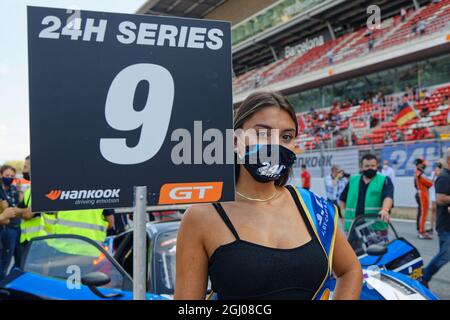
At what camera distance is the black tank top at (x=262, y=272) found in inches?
54.6

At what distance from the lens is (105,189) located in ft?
4.83

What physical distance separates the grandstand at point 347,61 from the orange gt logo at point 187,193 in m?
15.3

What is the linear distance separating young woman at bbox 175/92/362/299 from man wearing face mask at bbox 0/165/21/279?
17.8 ft

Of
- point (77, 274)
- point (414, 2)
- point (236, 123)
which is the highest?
point (414, 2)

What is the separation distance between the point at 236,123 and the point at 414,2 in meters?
23.3

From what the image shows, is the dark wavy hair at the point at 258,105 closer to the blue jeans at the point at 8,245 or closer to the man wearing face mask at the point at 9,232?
the man wearing face mask at the point at 9,232

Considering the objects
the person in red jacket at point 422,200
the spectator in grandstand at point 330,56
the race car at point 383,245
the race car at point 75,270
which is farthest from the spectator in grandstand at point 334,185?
the spectator in grandstand at point 330,56

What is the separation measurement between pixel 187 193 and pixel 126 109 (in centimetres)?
37

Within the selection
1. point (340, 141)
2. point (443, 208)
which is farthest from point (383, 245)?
point (340, 141)

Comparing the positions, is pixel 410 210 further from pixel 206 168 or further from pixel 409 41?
pixel 206 168

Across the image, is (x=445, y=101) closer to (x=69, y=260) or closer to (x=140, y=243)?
(x=69, y=260)

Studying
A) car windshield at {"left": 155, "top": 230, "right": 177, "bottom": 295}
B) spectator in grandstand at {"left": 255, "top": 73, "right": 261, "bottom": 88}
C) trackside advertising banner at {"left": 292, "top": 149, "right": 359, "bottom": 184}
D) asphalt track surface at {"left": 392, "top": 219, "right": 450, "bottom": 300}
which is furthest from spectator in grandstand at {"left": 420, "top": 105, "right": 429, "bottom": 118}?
car windshield at {"left": 155, "top": 230, "right": 177, "bottom": 295}

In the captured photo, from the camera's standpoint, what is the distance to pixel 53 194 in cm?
143
